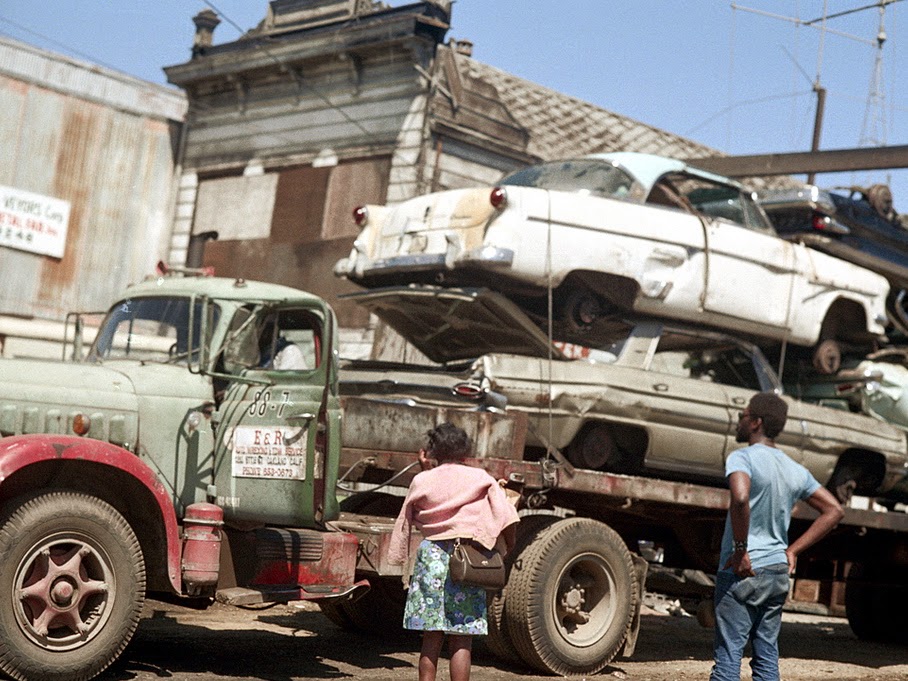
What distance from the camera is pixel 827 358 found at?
10.1 m

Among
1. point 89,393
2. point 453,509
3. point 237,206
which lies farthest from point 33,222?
point 453,509

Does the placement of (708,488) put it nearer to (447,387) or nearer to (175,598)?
(447,387)

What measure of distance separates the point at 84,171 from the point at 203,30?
3.03m

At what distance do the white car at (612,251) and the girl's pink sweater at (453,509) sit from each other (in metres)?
2.85

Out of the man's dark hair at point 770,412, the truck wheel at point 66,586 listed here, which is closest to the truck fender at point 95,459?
the truck wheel at point 66,586

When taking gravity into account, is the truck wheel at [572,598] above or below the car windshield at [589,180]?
below

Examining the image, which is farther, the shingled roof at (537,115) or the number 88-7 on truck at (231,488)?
the shingled roof at (537,115)

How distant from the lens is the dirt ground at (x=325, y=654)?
23.4ft

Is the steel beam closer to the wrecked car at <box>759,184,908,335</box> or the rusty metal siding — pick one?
the wrecked car at <box>759,184,908,335</box>

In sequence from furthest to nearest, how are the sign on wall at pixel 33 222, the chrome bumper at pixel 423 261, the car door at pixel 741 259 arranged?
the sign on wall at pixel 33 222
the car door at pixel 741 259
the chrome bumper at pixel 423 261

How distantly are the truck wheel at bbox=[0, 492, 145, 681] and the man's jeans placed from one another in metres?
2.81

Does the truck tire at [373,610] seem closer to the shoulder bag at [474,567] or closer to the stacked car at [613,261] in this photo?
the stacked car at [613,261]

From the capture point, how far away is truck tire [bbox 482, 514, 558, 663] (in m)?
7.70

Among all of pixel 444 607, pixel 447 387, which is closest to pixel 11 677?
pixel 444 607
